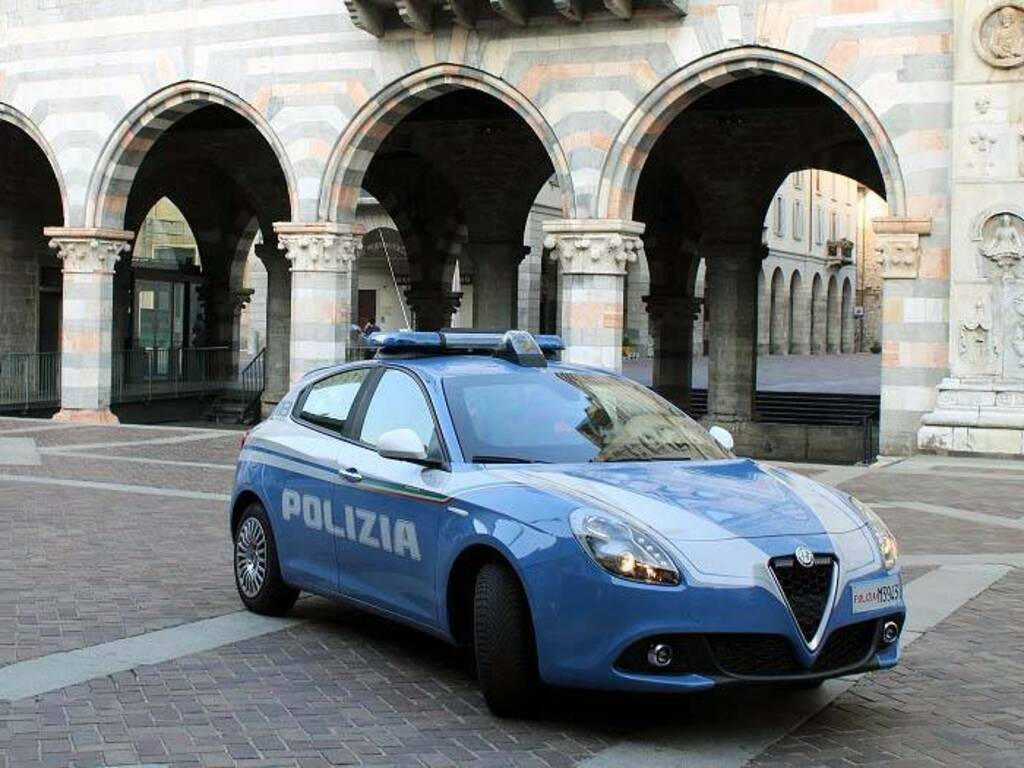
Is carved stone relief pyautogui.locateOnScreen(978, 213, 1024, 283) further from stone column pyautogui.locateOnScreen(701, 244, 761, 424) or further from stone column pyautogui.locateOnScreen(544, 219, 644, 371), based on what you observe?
stone column pyautogui.locateOnScreen(701, 244, 761, 424)

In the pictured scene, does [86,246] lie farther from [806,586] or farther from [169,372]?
[806,586]

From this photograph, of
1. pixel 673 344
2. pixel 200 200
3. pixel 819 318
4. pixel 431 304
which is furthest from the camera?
pixel 819 318

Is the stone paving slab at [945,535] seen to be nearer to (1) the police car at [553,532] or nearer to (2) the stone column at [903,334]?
(1) the police car at [553,532]

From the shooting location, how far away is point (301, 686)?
654 cm

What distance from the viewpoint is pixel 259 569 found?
8.09 metres

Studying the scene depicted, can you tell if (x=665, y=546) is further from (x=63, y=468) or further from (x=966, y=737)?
(x=63, y=468)

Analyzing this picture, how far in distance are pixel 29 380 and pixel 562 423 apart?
23.3m

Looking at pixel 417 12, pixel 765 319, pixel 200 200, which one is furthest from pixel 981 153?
pixel 765 319

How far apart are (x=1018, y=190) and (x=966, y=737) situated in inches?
496

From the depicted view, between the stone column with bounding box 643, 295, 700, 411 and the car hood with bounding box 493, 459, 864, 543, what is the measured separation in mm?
23664

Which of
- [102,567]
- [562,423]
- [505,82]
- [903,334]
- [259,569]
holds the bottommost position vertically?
Answer: [102,567]

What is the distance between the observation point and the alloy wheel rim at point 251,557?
8.09 m

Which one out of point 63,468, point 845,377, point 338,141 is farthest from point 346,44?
point 845,377

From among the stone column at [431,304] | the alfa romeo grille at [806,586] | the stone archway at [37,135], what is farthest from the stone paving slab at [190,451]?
the stone column at [431,304]
